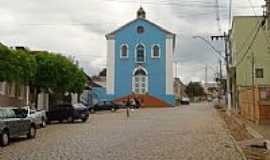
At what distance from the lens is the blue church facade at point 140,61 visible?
8119 cm

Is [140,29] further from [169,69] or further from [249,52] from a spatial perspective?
[249,52]

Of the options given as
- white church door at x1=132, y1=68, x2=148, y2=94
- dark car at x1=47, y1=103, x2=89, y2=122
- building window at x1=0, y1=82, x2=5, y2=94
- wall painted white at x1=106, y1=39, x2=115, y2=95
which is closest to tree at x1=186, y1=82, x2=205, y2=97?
white church door at x1=132, y1=68, x2=148, y2=94

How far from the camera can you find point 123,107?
71562 mm

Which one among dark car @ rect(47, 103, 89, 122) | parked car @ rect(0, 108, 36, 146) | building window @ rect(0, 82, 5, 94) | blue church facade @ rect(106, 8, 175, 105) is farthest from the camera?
blue church facade @ rect(106, 8, 175, 105)

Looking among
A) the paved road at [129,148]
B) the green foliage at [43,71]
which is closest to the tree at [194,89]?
the green foliage at [43,71]

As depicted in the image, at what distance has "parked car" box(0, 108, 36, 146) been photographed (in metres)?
20.6

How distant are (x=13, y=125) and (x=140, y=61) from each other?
201ft

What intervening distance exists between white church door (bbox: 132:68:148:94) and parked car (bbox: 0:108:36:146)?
57.5 metres

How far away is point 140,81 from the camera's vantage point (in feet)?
270

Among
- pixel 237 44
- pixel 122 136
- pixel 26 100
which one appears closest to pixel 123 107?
pixel 237 44

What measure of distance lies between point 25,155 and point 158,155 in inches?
162

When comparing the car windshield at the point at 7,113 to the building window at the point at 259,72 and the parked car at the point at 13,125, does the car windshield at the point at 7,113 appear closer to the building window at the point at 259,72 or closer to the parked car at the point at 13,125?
the parked car at the point at 13,125

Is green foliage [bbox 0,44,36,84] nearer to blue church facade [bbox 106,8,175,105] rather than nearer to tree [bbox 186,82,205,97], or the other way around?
blue church facade [bbox 106,8,175,105]

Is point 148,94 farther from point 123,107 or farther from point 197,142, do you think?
point 197,142
